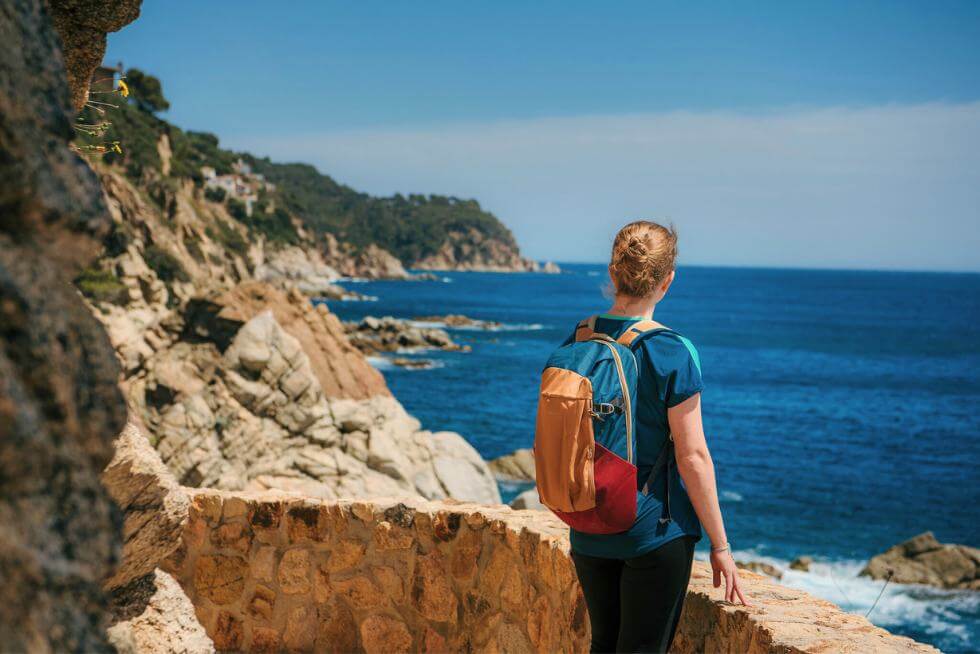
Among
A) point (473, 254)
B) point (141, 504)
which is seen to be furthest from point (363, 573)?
point (473, 254)

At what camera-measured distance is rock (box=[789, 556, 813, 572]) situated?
18.3 meters

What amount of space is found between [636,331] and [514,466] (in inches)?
881

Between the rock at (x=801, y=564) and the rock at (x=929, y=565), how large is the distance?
3.59 feet

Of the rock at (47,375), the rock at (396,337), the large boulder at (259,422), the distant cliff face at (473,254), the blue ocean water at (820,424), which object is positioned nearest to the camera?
the rock at (47,375)

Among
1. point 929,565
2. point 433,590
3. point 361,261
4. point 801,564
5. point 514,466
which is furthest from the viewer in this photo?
point 361,261

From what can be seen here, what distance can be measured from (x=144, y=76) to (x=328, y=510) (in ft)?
219

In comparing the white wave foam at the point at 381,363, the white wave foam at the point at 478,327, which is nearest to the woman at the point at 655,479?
the white wave foam at the point at 381,363

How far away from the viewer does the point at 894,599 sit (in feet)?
53.9

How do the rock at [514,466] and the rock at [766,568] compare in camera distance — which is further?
the rock at [514,466]

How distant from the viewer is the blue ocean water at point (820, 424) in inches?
764

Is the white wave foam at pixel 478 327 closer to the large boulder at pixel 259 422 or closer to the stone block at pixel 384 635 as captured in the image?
the large boulder at pixel 259 422

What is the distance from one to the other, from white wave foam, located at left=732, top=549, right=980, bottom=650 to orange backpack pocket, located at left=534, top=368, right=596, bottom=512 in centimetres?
1332

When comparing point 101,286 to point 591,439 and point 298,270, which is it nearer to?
point 591,439

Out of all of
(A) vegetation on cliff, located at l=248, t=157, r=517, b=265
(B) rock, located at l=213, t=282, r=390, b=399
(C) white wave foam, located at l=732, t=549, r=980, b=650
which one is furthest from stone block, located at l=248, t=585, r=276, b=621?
(A) vegetation on cliff, located at l=248, t=157, r=517, b=265
